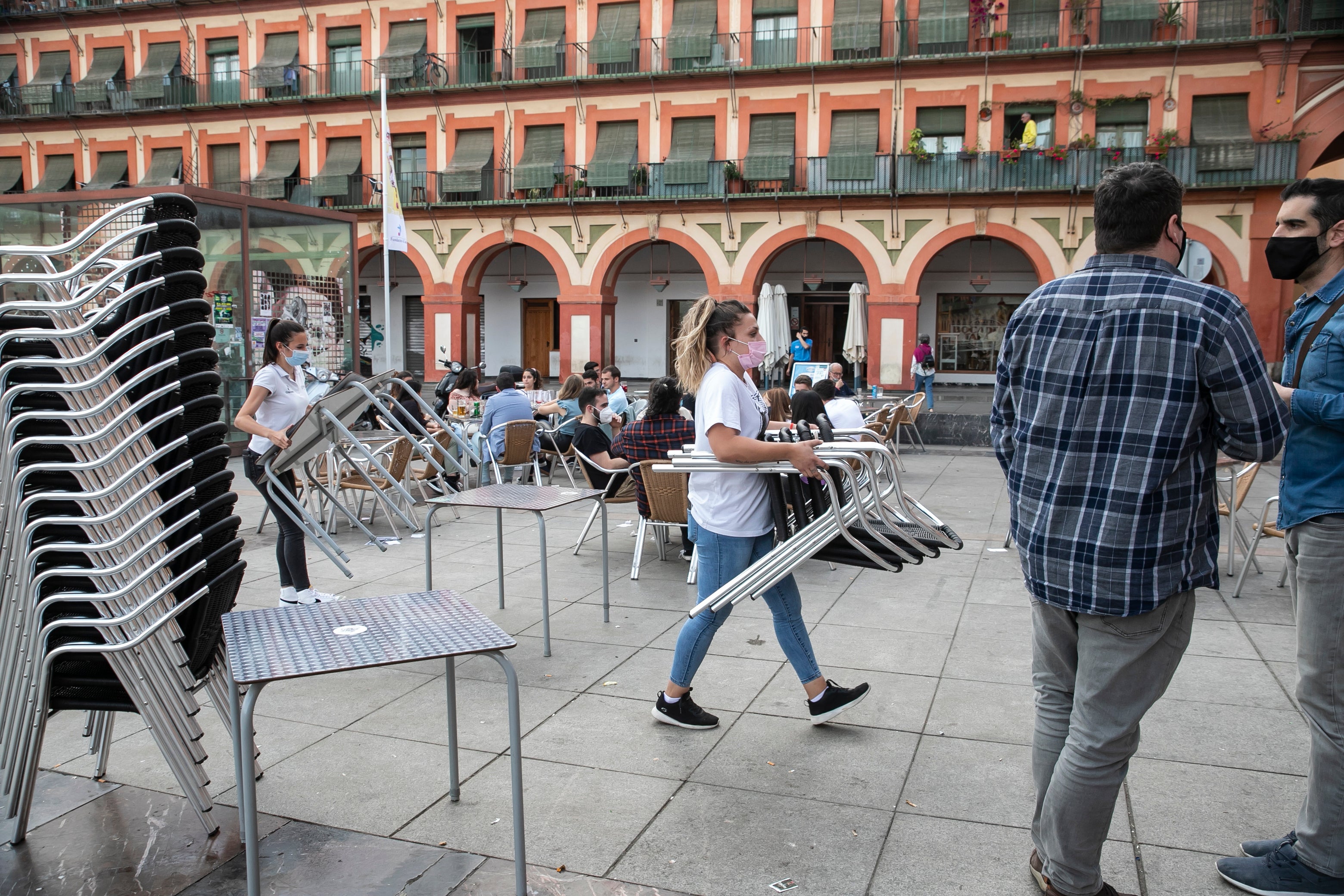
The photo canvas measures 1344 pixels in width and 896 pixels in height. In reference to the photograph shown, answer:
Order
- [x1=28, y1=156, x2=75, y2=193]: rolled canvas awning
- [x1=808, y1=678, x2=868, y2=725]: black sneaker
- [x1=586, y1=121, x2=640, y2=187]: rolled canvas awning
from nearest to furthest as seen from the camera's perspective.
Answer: [x1=808, y1=678, x2=868, y2=725]: black sneaker → [x1=586, y1=121, x2=640, y2=187]: rolled canvas awning → [x1=28, y1=156, x2=75, y2=193]: rolled canvas awning

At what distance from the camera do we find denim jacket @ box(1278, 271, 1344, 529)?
2605mm

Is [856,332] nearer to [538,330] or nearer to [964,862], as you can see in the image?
[538,330]

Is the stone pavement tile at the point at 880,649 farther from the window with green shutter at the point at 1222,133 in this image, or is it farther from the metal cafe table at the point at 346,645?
the window with green shutter at the point at 1222,133

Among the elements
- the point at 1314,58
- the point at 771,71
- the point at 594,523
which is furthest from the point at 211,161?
the point at 1314,58

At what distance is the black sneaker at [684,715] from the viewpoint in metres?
3.96

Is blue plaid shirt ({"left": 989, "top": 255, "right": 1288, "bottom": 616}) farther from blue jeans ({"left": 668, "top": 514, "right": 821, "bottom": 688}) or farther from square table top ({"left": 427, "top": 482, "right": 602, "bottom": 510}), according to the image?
square table top ({"left": 427, "top": 482, "right": 602, "bottom": 510})

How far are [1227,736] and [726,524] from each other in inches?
82.5

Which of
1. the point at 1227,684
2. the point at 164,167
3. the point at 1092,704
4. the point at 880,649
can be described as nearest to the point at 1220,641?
the point at 1227,684

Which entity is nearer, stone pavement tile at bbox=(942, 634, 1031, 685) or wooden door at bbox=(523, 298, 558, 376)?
stone pavement tile at bbox=(942, 634, 1031, 685)

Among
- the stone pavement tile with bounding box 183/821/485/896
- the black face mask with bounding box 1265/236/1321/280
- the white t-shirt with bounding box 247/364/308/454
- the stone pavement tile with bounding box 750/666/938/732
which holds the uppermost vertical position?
the black face mask with bounding box 1265/236/1321/280

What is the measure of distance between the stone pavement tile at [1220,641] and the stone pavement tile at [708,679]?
2.08 m

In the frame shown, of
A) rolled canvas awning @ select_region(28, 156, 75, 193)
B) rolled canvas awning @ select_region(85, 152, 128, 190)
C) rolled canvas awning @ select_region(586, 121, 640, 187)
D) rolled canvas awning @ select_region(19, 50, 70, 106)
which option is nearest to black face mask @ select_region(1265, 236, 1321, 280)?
rolled canvas awning @ select_region(586, 121, 640, 187)

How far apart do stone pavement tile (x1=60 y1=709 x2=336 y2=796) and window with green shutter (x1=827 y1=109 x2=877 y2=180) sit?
74.7 feet

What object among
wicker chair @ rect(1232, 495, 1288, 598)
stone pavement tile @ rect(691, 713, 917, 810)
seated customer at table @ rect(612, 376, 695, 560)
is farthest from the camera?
seated customer at table @ rect(612, 376, 695, 560)
